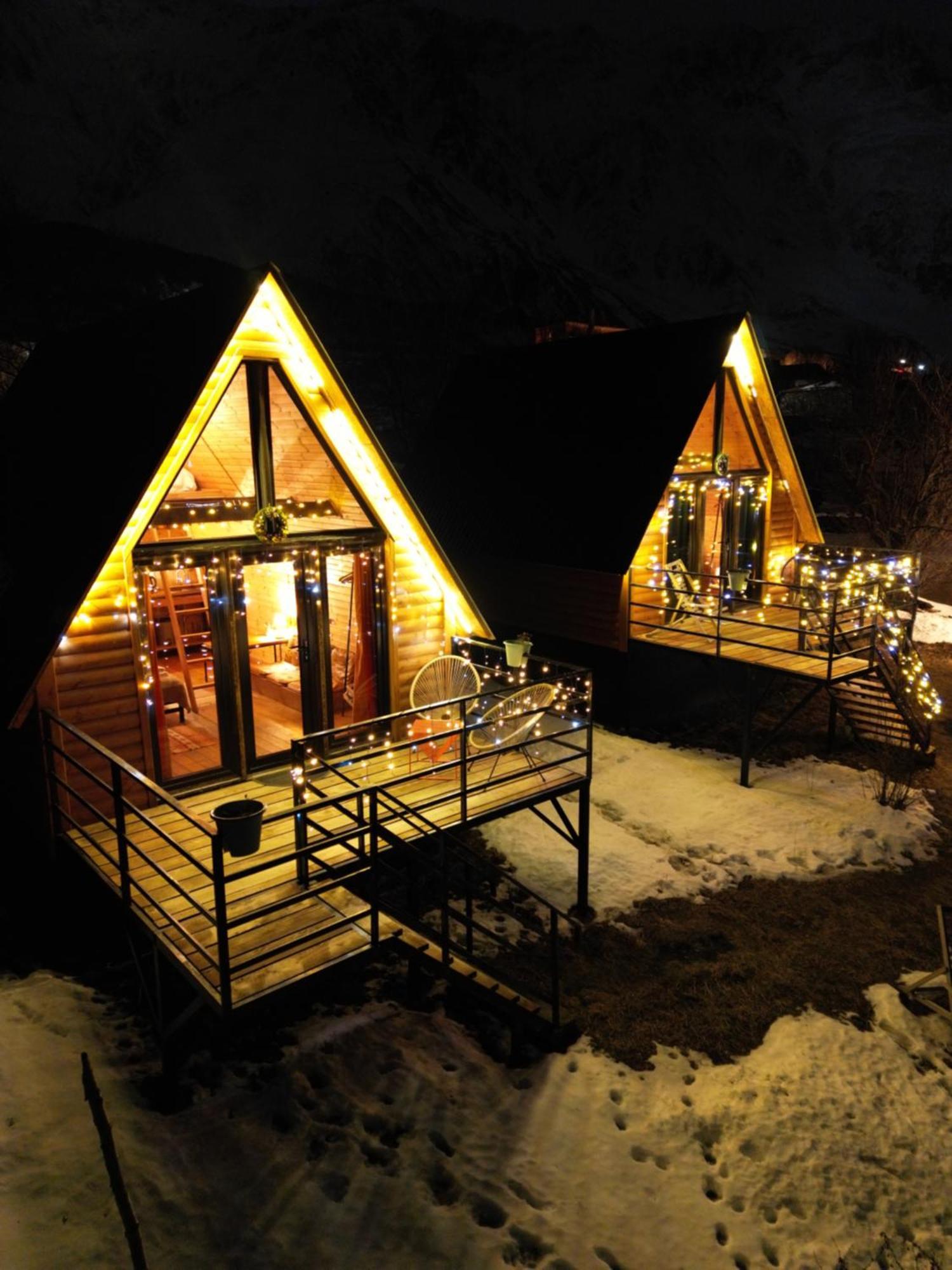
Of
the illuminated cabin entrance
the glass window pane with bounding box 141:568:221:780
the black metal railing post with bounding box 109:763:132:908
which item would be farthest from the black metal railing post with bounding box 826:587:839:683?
the black metal railing post with bounding box 109:763:132:908

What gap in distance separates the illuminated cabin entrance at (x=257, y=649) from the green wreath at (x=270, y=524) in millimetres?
192

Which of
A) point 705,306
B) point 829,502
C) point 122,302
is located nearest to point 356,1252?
point 829,502

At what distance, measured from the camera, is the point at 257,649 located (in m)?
12.4

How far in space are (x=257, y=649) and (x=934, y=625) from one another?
65.6ft

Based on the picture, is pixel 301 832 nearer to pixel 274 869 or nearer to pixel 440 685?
pixel 274 869

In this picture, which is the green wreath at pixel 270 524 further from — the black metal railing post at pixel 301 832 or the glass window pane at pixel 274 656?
the black metal railing post at pixel 301 832

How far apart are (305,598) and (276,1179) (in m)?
5.74

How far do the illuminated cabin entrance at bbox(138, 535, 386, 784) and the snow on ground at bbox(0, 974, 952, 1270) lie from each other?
9.94 ft

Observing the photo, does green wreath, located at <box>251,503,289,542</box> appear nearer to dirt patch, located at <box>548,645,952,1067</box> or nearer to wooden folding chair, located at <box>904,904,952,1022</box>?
dirt patch, located at <box>548,645,952,1067</box>

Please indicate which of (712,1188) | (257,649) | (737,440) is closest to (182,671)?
(257,649)

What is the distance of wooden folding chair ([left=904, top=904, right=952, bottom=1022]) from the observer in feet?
25.8

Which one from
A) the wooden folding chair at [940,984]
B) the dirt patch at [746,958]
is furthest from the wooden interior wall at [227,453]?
the wooden folding chair at [940,984]

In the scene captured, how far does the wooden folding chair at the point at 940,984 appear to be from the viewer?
7875 millimetres

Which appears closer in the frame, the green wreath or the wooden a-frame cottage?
the wooden a-frame cottage
